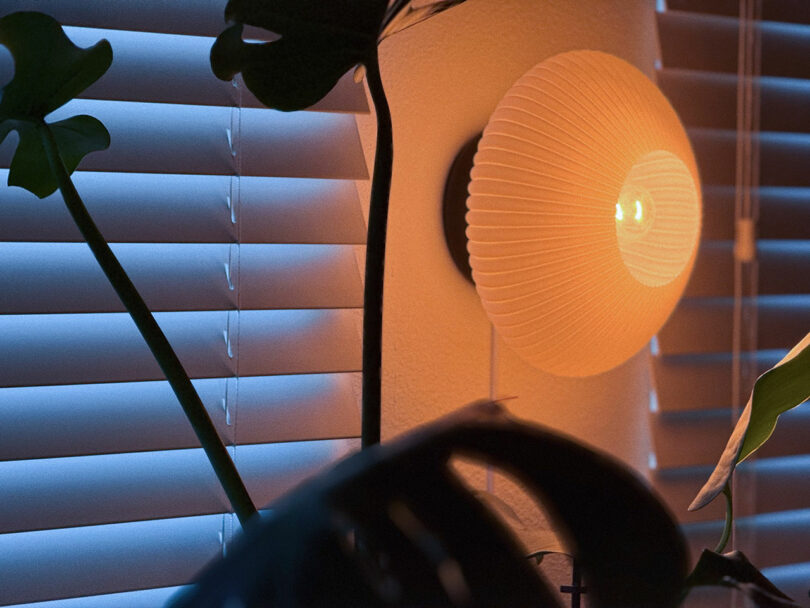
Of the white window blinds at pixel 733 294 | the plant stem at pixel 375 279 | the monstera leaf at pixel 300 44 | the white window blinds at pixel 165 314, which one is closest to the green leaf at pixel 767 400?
the plant stem at pixel 375 279

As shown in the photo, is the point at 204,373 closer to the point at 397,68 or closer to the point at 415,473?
Result: the point at 397,68

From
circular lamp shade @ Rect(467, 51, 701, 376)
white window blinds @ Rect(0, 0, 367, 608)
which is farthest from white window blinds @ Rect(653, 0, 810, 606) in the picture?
white window blinds @ Rect(0, 0, 367, 608)

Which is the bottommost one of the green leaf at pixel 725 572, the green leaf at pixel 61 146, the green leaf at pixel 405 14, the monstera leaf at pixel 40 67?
the green leaf at pixel 725 572

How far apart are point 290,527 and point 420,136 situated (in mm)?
811

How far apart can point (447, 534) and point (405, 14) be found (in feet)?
1.31

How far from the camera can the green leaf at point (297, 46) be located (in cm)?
53

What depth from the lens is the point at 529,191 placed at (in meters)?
0.83

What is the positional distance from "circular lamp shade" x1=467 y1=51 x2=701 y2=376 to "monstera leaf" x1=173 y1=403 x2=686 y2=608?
55 centimetres

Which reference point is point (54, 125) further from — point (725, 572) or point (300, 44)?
point (725, 572)

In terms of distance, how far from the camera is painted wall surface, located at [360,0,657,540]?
1.01 meters

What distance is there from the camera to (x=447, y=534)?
27cm

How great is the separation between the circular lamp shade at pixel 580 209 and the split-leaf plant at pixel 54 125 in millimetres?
390

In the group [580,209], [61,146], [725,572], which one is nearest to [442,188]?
[580,209]

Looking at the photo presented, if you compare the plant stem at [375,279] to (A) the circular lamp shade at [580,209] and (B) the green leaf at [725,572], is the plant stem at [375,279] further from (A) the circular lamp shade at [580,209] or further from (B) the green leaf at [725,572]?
(A) the circular lamp shade at [580,209]
